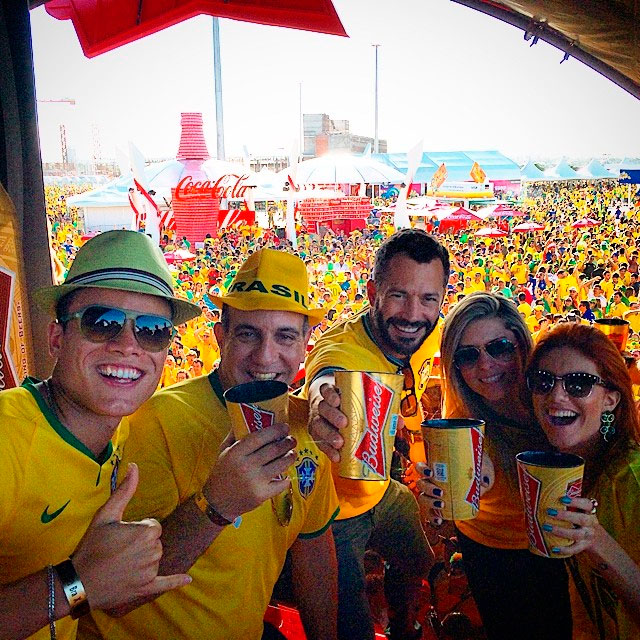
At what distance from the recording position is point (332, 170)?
2286cm

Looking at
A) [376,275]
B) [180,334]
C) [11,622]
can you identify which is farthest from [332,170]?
[11,622]

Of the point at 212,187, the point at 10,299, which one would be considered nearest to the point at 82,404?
the point at 10,299

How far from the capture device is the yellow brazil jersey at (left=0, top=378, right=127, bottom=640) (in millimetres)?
1237

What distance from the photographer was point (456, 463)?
1.40 metres

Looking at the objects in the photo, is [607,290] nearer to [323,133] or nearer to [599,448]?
[599,448]

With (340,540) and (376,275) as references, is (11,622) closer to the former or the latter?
(340,540)

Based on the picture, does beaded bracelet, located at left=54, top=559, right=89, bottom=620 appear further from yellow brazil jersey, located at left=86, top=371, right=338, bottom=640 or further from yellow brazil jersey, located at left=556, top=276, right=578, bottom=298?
yellow brazil jersey, located at left=556, top=276, right=578, bottom=298

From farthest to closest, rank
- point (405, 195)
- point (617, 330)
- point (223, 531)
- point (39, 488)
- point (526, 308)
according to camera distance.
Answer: point (405, 195)
point (526, 308)
point (617, 330)
point (223, 531)
point (39, 488)

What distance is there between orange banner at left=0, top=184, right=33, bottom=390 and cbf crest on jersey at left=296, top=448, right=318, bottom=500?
130 cm

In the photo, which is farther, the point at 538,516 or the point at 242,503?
the point at 538,516

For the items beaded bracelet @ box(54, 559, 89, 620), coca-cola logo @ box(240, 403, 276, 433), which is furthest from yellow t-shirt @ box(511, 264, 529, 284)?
beaded bracelet @ box(54, 559, 89, 620)

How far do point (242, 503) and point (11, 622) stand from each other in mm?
454

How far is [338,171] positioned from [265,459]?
22669 mm

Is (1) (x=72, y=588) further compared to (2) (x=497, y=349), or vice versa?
(2) (x=497, y=349)
